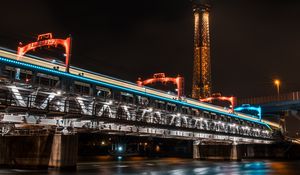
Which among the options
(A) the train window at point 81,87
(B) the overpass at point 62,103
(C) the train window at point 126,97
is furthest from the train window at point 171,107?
(A) the train window at point 81,87

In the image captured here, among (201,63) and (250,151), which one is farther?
(201,63)

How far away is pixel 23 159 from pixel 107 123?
11855mm

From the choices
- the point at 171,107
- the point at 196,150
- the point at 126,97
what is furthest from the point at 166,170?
the point at 196,150

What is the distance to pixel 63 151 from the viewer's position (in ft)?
132

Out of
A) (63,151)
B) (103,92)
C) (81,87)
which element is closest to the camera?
(63,151)

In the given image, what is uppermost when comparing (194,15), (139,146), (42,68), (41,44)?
(194,15)

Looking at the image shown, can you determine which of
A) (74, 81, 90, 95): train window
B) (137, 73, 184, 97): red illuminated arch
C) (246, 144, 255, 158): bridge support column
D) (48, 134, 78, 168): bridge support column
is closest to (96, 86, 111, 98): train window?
(74, 81, 90, 95): train window

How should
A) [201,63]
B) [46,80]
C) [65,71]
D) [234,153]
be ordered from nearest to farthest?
[46,80] < [65,71] < [234,153] < [201,63]

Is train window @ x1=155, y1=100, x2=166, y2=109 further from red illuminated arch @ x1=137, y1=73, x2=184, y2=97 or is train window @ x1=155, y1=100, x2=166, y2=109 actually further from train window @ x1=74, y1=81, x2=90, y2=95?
train window @ x1=74, y1=81, x2=90, y2=95

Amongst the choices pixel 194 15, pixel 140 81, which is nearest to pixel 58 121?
pixel 140 81

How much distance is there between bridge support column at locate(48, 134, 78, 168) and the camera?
39812 mm

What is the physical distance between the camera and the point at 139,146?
158 metres

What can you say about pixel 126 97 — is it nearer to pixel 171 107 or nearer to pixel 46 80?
pixel 171 107

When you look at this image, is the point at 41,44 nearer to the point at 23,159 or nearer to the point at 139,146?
the point at 23,159
